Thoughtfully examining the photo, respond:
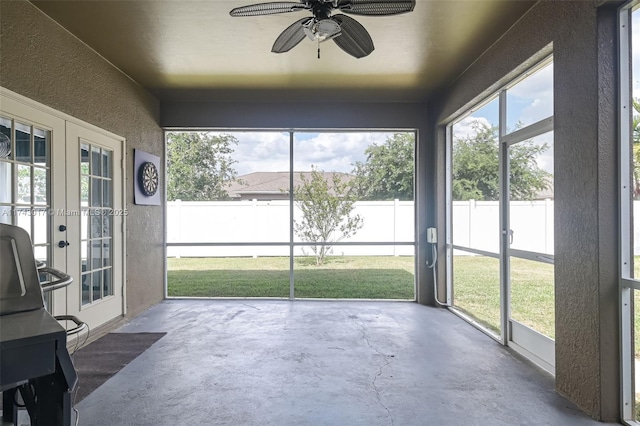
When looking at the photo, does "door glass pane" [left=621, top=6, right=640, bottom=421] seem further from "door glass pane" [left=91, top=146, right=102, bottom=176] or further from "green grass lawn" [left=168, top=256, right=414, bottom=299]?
"door glass pane" [left=91, top=146, right=102, bottom=176]

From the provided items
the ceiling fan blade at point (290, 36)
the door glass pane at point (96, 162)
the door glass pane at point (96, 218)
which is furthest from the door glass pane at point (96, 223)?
the ceiling fan blade at point (290, 36)

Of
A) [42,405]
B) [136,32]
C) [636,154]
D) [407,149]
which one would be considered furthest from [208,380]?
[407,149]

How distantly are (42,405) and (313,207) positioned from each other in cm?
515

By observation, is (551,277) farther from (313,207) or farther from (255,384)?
(313,207)

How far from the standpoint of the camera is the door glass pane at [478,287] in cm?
369

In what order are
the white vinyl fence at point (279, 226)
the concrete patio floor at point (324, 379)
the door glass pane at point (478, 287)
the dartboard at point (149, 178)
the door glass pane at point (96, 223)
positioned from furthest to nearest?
the dartboard at point (149, 178), the white vinyl fence at point (279, 226), the door glass pane at point (478, 287), the door glass pane at point (96, 223), the concrete patio floor at point (324, 379)

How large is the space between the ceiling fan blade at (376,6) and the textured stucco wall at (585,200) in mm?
1163

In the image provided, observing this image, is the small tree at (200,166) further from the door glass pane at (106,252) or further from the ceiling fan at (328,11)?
the ceiling fan at (328,11)

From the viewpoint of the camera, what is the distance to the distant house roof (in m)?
6.78

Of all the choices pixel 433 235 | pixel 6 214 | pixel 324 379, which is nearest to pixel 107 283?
pixel 6 214

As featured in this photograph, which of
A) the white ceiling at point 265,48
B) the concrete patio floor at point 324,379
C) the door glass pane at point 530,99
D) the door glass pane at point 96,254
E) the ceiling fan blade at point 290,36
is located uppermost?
the white ceiling at point 265,48

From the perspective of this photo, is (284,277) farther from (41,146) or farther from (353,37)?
(353,37)

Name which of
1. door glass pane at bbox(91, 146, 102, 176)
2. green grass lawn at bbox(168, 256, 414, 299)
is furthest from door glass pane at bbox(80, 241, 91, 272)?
green grass lawn at bbox(168, 256, 414, 299)

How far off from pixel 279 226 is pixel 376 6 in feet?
16.5
